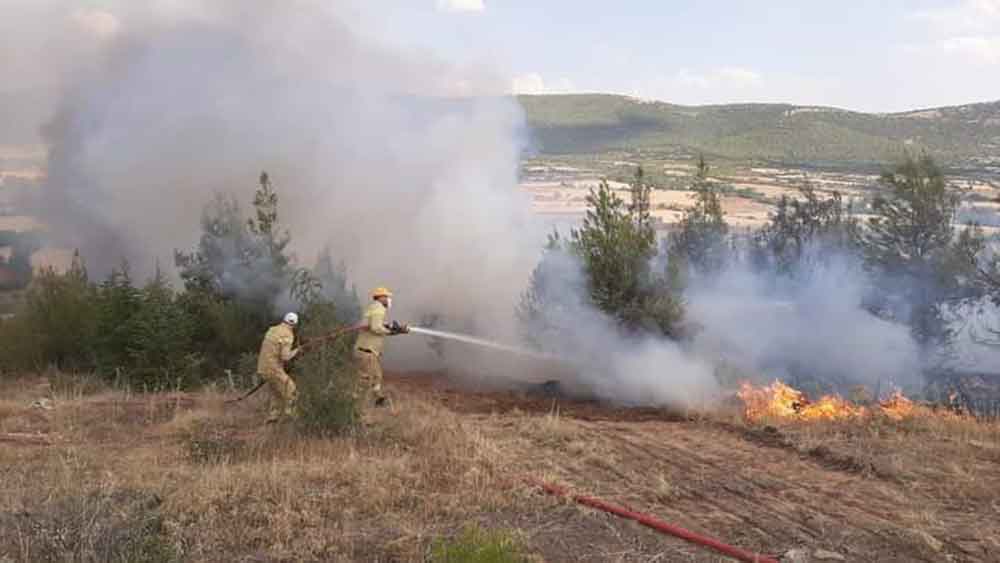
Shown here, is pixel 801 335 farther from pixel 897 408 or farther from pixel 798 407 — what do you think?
pixel 897 408

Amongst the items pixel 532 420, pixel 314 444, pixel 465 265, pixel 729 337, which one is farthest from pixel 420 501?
pixel 465 265

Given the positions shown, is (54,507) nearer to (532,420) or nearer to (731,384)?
(532,420)

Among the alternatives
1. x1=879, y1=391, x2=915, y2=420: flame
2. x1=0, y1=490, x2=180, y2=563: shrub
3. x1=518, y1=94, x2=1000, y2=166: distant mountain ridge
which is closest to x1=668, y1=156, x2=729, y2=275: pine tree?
x1=879, y1=391, x2=915, y2=420: flame

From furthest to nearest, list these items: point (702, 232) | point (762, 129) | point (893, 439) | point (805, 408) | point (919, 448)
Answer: point (762, 129)
point (702, 232)
point (805, 408)
point (893, 439)
point (919, 448)

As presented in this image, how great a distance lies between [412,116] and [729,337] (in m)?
13.3

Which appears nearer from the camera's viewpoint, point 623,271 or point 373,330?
point 373,330

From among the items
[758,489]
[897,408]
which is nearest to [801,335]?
[897,408]

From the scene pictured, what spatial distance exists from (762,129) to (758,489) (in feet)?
271

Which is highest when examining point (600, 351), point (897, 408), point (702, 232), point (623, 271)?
point (702, 232)

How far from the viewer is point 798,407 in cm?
1331

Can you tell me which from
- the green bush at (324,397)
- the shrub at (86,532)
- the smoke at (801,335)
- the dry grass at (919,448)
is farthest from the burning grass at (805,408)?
the shrub at (86,532)

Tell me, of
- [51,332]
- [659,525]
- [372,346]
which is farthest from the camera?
[51,332]

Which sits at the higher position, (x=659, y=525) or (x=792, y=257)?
(x=792, y=257)

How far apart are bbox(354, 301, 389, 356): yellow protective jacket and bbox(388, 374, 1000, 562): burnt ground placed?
203cm
